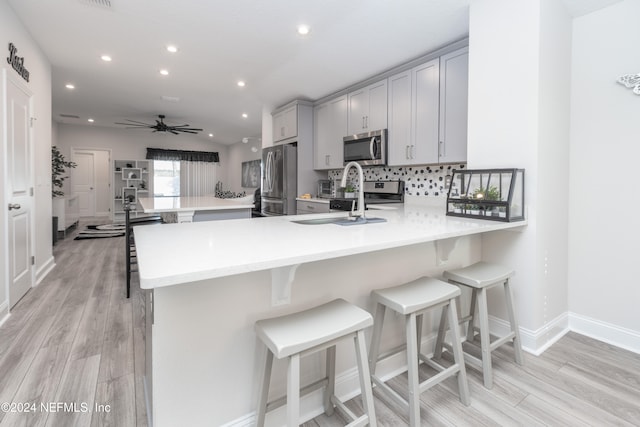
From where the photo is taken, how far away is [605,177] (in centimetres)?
220

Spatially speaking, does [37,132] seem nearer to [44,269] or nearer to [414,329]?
[44,269]

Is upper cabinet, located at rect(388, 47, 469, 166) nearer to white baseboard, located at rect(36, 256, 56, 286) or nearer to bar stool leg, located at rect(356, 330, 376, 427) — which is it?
bar stool leg, located at rect(356, 330, 376, 427)

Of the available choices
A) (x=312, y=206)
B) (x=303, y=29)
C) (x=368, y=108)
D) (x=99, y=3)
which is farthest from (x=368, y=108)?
(x=99, y=3)

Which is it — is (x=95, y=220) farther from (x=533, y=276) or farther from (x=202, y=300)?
(x=533, y=276)

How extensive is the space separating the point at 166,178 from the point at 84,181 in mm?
2046

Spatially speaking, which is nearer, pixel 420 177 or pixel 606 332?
pixel 606 332

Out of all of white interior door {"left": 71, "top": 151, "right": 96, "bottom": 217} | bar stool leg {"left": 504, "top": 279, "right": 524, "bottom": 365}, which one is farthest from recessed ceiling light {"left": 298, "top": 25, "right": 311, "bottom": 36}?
white interior door {"left": 71, "top": 151, "right": 96, "bottom": 217}

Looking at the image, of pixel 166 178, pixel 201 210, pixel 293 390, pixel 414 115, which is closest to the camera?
pixel 293 390

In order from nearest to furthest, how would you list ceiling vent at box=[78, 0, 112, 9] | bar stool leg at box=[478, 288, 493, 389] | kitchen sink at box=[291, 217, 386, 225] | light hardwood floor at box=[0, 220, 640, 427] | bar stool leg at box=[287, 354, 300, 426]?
bar stool leg at box=[287, 354, 300, 426] → light hardwood floor at box=[0, 220, 640, 427] → bar stool leg at box=[478, 288, 493, 389] → kitchen sink at box=[291, 217, 386, 225] → ceiling vent at box=[78, 0, 112, 9]

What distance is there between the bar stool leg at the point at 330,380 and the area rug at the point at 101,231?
20.2 feet

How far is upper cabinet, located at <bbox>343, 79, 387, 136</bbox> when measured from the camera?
359 cm

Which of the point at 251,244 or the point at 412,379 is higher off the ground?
the point at 251,244

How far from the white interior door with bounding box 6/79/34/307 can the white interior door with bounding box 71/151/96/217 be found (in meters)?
6.38

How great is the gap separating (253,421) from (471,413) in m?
1.03
